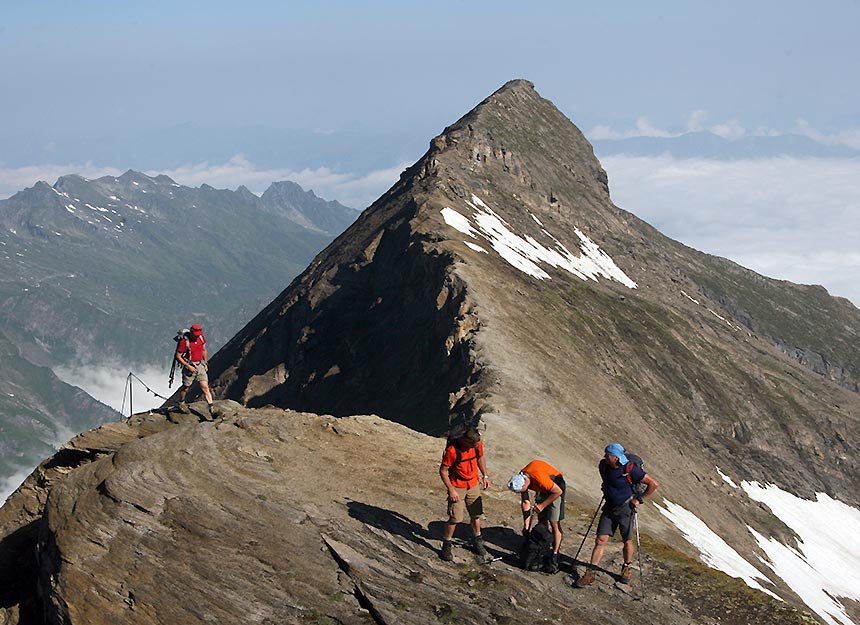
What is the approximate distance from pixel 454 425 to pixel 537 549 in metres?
18.7

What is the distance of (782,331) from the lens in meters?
148

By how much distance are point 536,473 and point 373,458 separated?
742 centimetres

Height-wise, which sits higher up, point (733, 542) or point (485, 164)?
point (485, 164)

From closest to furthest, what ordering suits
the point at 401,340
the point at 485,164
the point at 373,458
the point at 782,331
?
the point at 373,458
the point at 401,340
the point at 485,164
the point at 782,331

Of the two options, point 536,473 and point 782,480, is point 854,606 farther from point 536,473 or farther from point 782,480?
point 536,473

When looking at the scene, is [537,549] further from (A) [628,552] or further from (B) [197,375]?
(B) [197,375]

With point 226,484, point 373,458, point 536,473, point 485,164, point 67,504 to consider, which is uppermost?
point 485,164

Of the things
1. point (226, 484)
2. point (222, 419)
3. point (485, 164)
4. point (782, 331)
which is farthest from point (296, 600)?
point (782, 331)

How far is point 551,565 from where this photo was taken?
66.3 feet

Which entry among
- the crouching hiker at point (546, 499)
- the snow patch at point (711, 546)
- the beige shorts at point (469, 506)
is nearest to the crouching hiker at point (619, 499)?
the crouching hiker at point (546, 499)

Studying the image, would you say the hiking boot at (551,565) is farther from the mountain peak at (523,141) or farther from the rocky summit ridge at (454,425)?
the mountain peak at (523,141)

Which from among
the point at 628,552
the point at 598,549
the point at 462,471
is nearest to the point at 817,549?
the point at 628,552

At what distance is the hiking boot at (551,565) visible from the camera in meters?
20.2

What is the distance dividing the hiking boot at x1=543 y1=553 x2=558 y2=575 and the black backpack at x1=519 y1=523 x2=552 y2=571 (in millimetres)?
81
